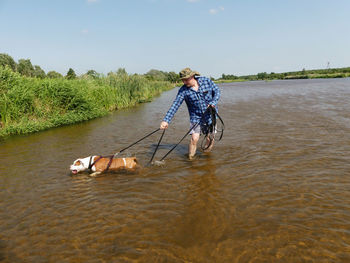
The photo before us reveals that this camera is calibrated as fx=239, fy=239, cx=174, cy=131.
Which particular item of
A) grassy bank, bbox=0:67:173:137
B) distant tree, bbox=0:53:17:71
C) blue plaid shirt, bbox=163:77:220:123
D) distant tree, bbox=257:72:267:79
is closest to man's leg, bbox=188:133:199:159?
blue plaid shirt, bbox=163:77:220:123

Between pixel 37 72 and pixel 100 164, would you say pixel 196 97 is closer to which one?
pixel 100 164

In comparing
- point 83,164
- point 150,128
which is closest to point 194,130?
point 83,164

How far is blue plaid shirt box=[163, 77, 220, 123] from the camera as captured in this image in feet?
19.1

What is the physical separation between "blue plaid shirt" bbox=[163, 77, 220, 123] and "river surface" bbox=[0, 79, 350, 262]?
1.29 m

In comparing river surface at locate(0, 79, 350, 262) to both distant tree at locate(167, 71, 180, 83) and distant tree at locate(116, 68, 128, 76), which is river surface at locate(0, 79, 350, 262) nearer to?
distant tree at locate(116, 68, 128, 76)

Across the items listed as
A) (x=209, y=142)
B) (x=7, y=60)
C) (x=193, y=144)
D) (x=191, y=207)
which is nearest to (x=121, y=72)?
(x=209, y=142)

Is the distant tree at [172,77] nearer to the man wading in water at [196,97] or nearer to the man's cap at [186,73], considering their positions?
the man wading in water at [196,97]

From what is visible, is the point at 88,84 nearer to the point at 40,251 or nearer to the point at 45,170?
the point at 45,170

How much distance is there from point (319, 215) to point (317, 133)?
5469mm

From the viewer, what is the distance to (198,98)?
19.3 feet

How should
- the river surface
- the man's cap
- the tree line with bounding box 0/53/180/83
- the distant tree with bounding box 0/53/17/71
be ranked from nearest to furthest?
the river surface < the man's cap < the tree line with bounding box 0/53/180/83 < the distant tree with bounding box 0/53/17/71

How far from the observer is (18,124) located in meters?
11.1

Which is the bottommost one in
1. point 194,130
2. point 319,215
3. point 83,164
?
point 319,215

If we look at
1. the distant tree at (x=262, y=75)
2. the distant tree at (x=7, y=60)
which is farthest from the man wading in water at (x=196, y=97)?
the distant tree at (x=262, y=75)
